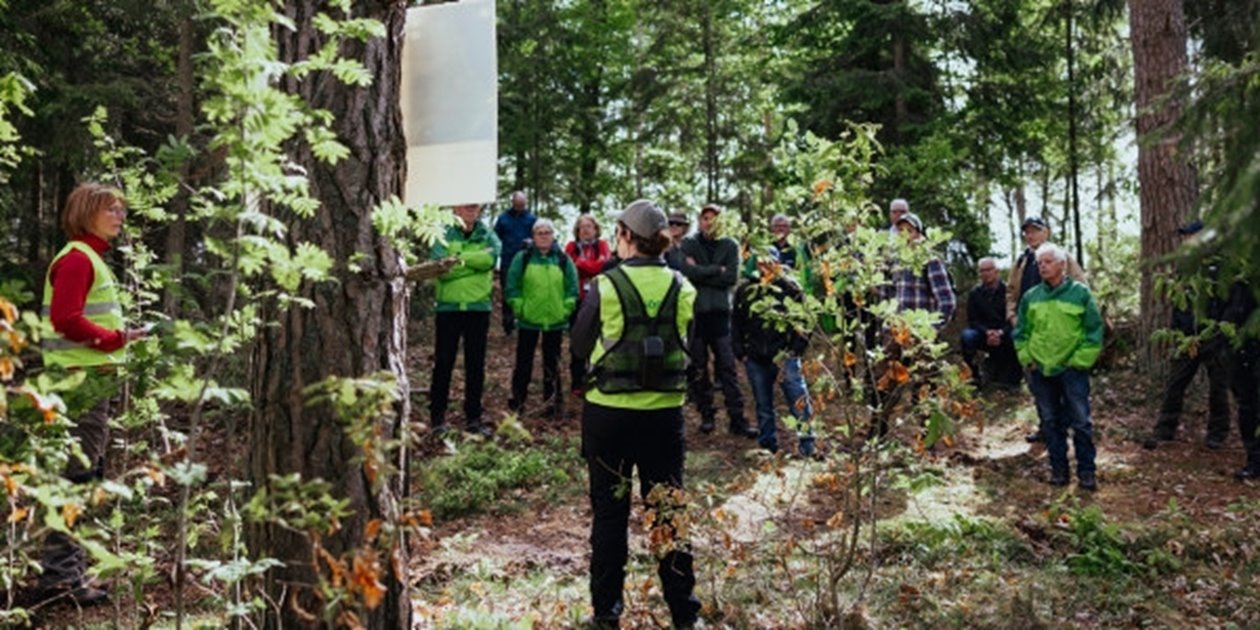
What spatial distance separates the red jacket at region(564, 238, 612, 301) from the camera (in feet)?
35.7

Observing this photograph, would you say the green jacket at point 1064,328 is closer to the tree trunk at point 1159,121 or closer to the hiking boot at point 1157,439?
the hiking boot at point 1157,439

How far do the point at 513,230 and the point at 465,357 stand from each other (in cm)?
225

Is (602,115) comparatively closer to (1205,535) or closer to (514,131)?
(514,131)

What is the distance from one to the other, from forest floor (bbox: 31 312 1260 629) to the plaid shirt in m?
1.43

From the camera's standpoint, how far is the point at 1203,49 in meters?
13.9

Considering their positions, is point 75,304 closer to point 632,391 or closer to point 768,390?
point 632,391

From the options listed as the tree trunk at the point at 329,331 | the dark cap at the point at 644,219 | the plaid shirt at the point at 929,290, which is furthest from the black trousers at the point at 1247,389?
the tree trunk at the point at 329,331

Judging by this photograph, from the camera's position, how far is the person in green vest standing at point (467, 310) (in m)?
9.02

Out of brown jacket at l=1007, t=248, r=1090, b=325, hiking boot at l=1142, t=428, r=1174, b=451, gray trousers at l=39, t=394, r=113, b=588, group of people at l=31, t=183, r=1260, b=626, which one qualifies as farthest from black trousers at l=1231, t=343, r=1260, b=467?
gray trousers at l=39, t=394, r=113, b=588

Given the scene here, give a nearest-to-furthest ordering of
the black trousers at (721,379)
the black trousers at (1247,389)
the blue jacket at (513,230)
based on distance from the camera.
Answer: the black trousers at (1247,389)
the black trousers at (721,379)
the blue jacket at (513,230)

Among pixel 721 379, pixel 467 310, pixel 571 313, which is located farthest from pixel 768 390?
pixel 467 310

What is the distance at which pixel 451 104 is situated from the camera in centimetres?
385

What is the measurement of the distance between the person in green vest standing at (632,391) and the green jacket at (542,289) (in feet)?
16.6

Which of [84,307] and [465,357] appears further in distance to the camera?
[465,357]
